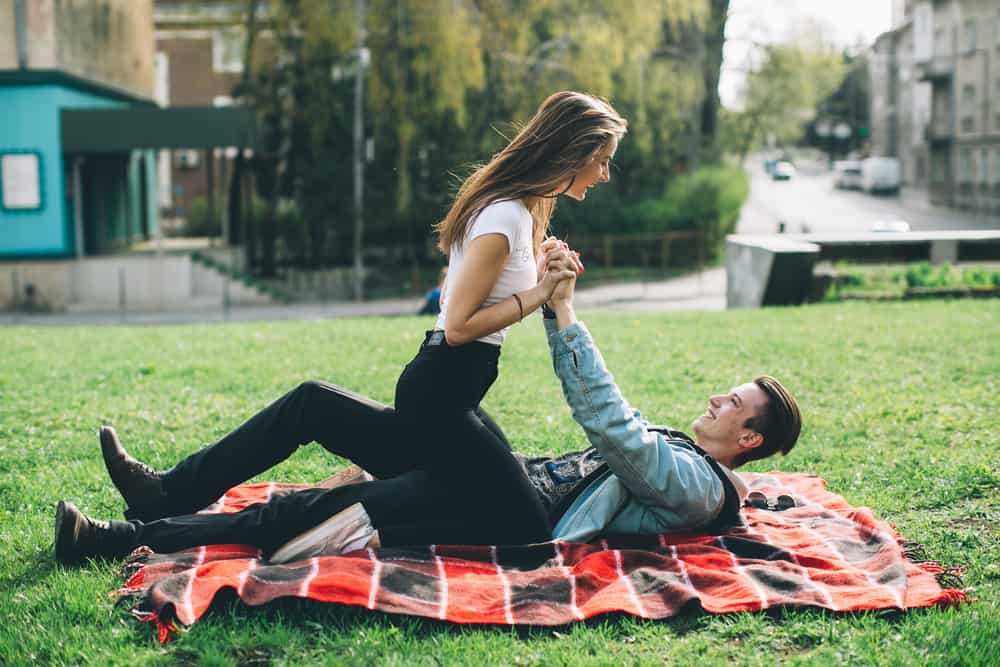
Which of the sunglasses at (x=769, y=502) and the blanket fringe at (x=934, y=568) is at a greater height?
the sunglasses at (x=769, y=502)

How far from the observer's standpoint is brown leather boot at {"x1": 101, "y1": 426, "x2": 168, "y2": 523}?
4629mm

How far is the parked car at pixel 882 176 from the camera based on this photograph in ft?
232

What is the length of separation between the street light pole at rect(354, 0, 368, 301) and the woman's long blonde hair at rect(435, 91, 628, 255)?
2925 centimetres

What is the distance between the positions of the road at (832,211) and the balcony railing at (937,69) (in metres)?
6.95

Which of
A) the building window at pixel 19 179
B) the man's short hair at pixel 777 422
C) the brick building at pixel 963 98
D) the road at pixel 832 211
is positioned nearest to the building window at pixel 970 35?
the brick building at pixel 963 98

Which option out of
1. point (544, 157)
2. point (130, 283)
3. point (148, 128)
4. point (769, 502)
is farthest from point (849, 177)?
point (544, 157)

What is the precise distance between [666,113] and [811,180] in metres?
50.8

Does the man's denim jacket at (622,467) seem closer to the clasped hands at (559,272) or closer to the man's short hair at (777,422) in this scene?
the clasped hands at (559,272)

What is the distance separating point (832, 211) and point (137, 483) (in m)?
57.2

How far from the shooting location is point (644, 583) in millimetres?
4301

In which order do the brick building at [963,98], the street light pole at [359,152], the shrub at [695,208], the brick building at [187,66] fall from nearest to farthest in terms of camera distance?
the street light pole at [359,152] → the shrub at [695,208] → the brick building at [187,66] → the brick building at [963,98]

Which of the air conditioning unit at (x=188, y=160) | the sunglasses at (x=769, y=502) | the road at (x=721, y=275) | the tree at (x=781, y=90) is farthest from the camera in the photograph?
the air conditioning unit at (x=188, y=160)

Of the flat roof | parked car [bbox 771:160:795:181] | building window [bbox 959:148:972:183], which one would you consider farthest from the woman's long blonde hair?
parked car [bbox 771:160:795:181]

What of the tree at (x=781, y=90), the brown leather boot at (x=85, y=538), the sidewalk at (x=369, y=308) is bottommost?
the sidewalk at (x=369, y=308)
